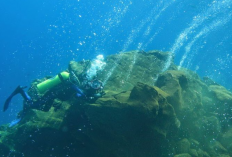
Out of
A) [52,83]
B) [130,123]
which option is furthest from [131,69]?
[130,123]

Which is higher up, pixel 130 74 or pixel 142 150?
pixel 130 74

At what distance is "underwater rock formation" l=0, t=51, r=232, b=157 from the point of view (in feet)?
17.3

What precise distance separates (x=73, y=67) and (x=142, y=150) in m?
5.62

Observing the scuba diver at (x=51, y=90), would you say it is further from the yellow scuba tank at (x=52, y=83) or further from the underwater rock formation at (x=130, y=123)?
the underwater rock formation at (x=130, y=123)

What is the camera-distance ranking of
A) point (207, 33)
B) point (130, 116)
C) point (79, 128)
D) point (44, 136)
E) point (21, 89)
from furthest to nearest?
1. point (207, 33)
2. point (21, 89)
3. point (44, 136)
4. point (79, 128)
5. point (130, 116)

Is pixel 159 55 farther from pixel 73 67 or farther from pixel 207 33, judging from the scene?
pixel 207 33

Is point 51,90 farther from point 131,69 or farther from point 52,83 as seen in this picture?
point 131,69

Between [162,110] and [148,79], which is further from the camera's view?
[148,79]

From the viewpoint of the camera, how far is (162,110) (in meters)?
5.45

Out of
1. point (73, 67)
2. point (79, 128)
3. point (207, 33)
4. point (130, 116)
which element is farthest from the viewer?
point (207, 33)

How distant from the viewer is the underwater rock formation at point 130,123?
5.28 metres

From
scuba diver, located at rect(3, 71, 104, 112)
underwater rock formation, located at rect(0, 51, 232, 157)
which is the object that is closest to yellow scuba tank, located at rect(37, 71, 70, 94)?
scuba diver, located at rect(3, 71, 104, 112)

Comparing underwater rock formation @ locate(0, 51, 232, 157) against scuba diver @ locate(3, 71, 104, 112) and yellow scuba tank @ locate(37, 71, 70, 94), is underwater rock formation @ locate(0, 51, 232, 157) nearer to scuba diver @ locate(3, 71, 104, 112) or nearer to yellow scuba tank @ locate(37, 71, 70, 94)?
scuba diver @ locate(3, 71, 104, 112)

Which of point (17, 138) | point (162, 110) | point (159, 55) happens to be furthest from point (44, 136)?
point (159, 55)
